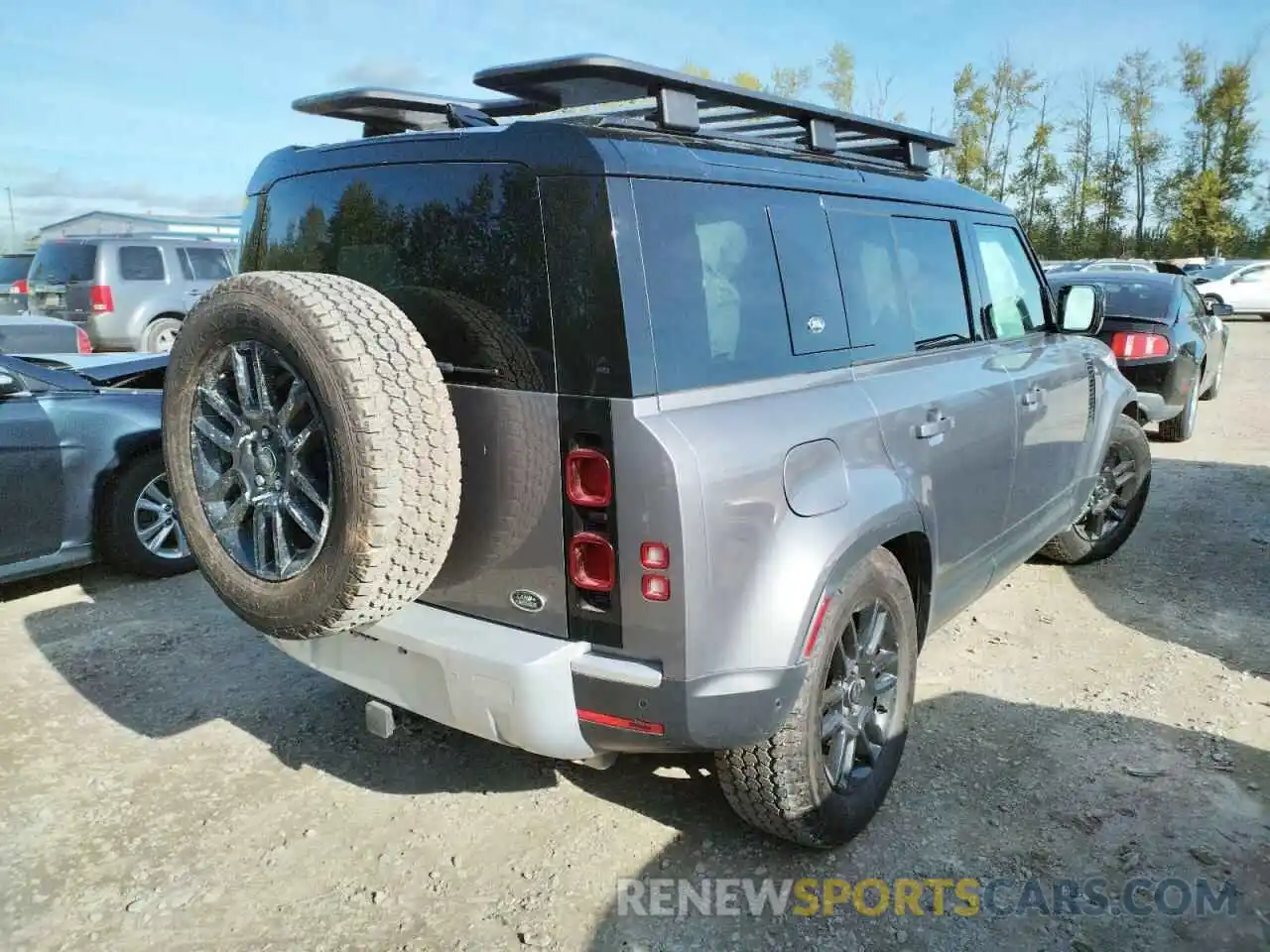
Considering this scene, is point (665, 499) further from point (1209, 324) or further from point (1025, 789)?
point (1209, 324)

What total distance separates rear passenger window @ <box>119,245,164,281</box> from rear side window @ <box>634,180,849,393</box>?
12.4 meters

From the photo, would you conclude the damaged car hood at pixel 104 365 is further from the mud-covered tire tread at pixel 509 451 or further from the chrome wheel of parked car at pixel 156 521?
the mud-covered tire tread at pixel 509 451

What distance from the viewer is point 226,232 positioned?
19.8 meters

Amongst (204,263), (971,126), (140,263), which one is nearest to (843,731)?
(140,263)

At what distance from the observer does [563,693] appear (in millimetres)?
2316

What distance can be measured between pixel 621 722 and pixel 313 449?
104 cm

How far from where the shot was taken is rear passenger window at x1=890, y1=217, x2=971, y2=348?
3234mm

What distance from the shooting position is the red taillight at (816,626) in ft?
7.97

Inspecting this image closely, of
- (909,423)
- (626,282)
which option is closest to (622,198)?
(626,282)

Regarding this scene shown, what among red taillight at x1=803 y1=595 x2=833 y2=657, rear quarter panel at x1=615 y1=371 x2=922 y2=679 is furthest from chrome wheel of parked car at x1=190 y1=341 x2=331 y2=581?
red taillight at x1=803 y1=595 x2=833 y2=657

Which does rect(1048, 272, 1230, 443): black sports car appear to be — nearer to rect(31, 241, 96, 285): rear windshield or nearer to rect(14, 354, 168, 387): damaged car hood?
rect(14, 354, 168, 387): damaged car hood

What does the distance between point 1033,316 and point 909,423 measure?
1.77 metres

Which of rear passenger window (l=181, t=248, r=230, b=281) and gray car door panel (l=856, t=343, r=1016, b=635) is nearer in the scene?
gray car door panel (l=856, t=343, r=1016, b=635)

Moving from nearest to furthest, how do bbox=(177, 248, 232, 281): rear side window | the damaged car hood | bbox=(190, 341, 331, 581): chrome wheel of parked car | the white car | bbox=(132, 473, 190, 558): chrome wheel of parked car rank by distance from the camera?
bbox=(190, 341, 331, 581): chrome wheel of parked car, bbox=(132, 473, 190, 558): chrome wheel of parked car, the damaged car hood, bbox=(177, 248, 232, 281): rear side window, the white car
